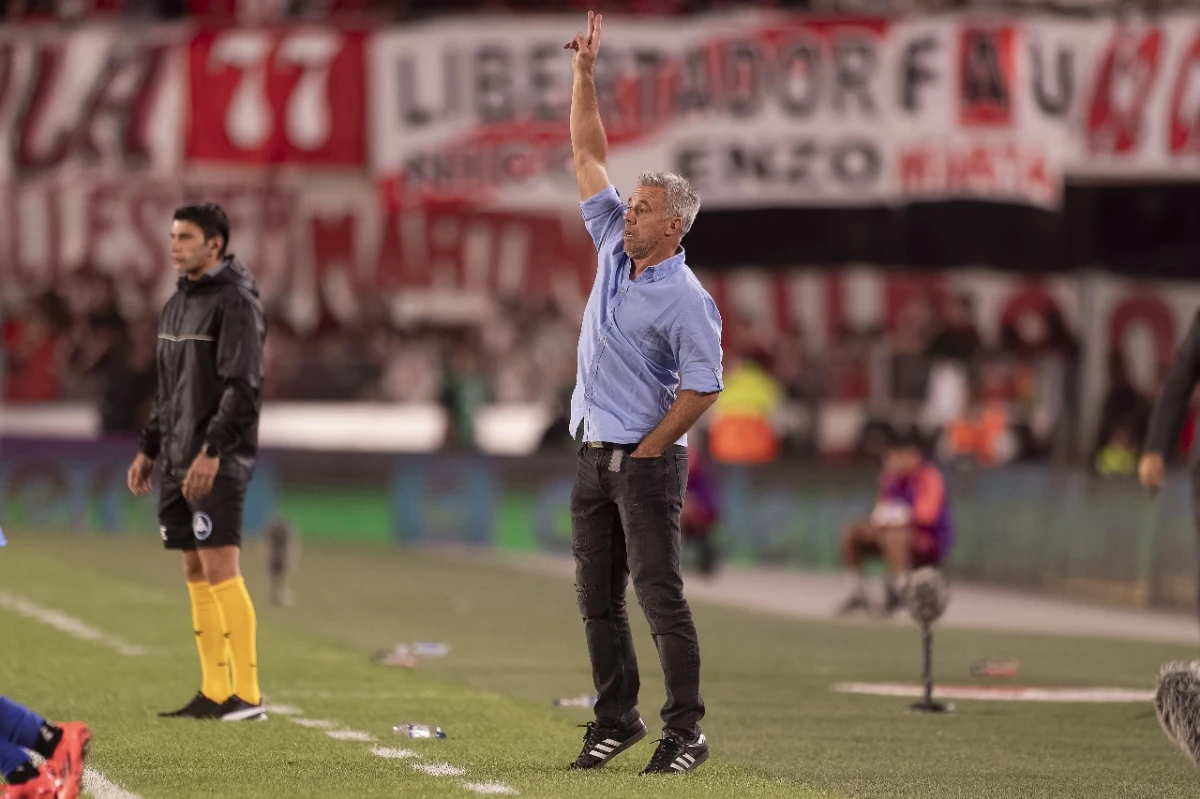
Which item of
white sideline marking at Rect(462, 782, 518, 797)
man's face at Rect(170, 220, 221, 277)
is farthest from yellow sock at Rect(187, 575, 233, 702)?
white sideline marking at Rect(462, 782, 518, 797)

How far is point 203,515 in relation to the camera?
952 centimetres

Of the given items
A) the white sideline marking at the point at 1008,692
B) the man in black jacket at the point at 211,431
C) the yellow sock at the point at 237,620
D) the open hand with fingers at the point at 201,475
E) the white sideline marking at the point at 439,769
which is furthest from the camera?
the white sideline marking at the point at 1008,692

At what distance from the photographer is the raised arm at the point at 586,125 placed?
28.3 ft

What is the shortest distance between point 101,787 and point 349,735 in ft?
5.39

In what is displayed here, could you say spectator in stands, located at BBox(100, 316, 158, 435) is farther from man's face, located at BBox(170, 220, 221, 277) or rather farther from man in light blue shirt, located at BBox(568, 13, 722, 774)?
man in light blue shirt, located at BBox(568, 13, 722, 774)

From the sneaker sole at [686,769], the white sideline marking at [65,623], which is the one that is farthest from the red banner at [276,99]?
the sneaker sole at [686,769]

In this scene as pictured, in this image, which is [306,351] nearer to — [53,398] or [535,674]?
[53,398]

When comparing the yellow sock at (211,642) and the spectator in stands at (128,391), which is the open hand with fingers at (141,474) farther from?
the spectator in stands at (128,391)

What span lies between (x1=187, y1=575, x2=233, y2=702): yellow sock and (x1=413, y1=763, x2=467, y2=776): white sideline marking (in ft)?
4.62

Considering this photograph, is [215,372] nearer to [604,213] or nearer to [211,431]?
[211,431]

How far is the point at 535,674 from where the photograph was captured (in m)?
12.2

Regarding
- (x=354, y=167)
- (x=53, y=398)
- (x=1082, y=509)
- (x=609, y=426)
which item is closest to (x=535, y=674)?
(x=609, y=426)

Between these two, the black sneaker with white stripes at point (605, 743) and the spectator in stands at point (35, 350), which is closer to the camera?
the black sneaker with white stripes at point (605, 743)

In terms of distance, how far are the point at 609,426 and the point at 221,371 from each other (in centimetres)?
194
